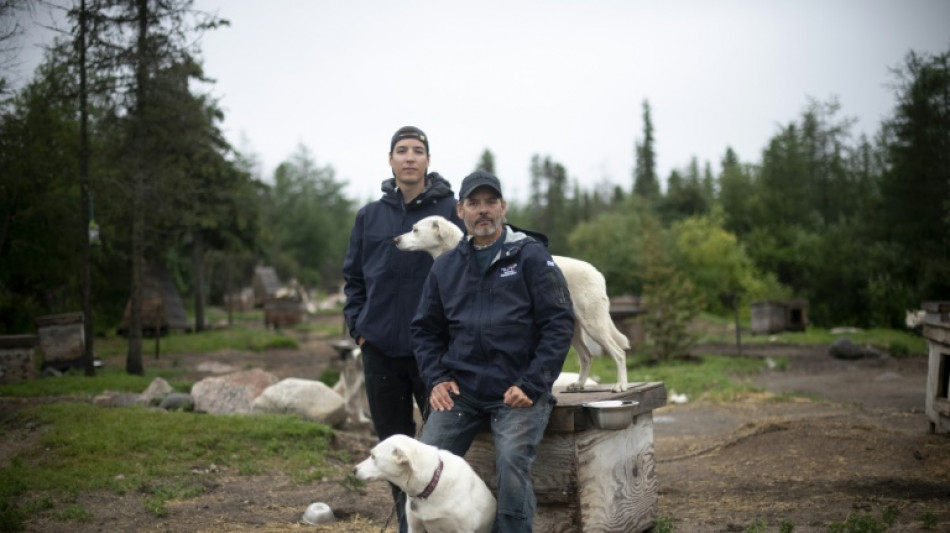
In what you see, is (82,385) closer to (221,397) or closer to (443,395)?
→ (221,397)

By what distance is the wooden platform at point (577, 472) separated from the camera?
4.64 metres

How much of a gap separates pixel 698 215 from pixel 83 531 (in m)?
43.7

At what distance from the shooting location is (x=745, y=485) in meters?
6.99

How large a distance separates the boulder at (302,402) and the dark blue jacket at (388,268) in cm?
593

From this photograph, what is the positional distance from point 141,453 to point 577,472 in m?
5.57

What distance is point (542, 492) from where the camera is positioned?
4.72m

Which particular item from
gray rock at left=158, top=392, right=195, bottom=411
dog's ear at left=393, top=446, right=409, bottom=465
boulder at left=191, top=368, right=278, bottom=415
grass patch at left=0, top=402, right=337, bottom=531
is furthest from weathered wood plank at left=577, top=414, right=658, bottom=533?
gray rock at left=158, top=392, right=195, bottom=411

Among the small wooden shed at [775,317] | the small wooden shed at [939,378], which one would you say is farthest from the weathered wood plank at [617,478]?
the small wooden shed at [775,317]

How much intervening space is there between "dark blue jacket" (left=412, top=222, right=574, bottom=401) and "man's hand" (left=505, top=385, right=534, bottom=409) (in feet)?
0.12

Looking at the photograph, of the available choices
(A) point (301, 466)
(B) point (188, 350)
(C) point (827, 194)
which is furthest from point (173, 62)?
(C) point (827, 194)

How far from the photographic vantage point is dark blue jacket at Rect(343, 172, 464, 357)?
4.96 m

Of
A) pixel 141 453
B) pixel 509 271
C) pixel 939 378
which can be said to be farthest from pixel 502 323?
pixel 939 378

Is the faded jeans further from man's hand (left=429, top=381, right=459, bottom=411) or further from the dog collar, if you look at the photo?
the dog collar

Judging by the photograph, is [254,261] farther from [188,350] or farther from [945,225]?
[945,225]
